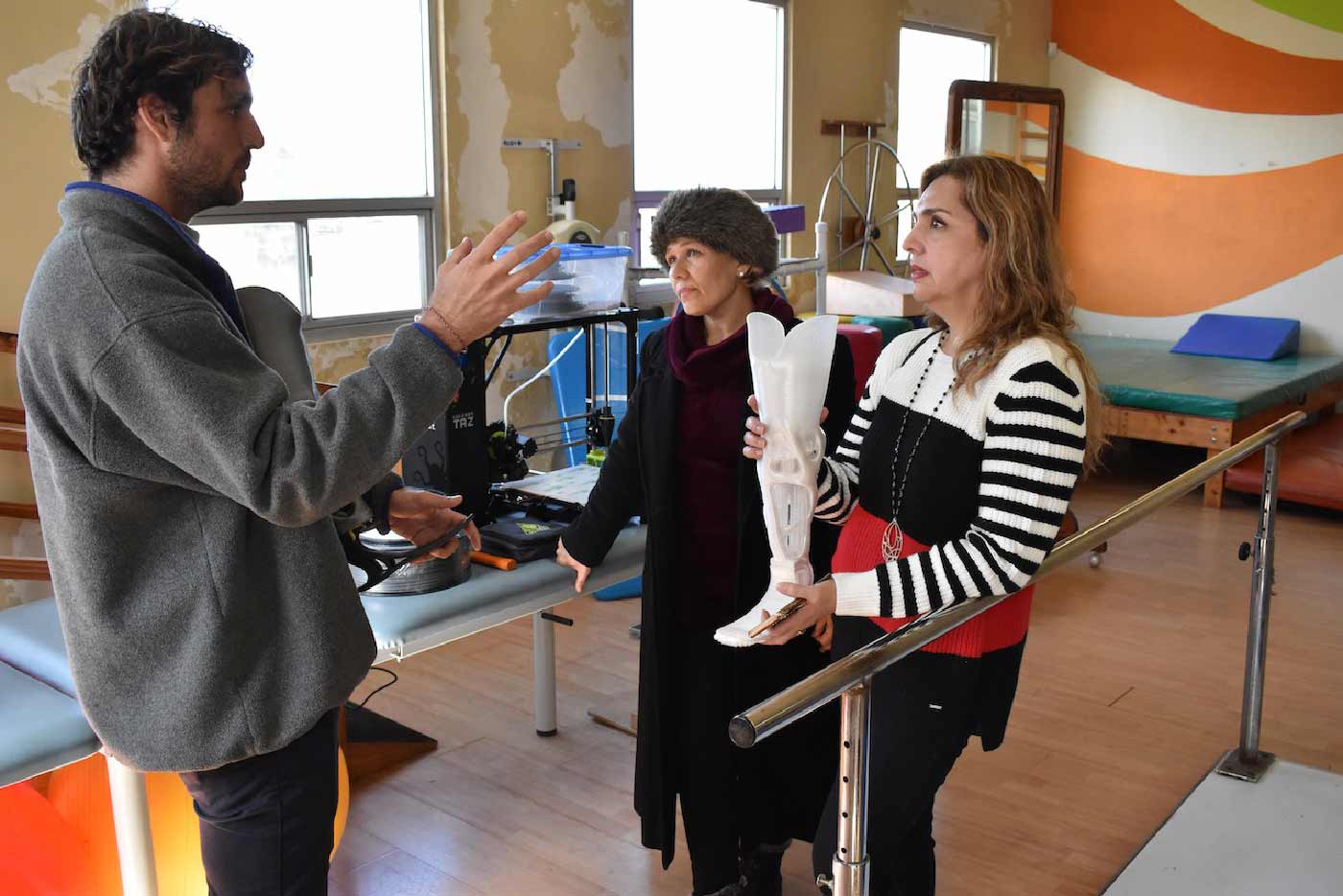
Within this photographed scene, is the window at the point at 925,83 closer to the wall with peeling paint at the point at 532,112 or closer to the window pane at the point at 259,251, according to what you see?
the wall with peeling paint at the point at 532,112

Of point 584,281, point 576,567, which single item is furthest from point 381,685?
point 576,567

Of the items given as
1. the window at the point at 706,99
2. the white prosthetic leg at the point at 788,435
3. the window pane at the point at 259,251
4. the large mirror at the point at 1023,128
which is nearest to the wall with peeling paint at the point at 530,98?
the window at the point at 706,99

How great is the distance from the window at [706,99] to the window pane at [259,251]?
182cm

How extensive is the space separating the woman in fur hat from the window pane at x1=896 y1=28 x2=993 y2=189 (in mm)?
5213

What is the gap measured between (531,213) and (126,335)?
3757 millimetres

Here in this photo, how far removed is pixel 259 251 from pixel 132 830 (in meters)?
2.63

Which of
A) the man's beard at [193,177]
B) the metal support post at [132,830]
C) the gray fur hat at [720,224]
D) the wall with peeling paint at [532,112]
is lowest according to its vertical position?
the metal support post at [132,830]

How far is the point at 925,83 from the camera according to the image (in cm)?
754

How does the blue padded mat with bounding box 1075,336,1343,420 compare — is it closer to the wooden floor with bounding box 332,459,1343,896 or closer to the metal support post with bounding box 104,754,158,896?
the wooden floor with bounding box 332,459,1343,896

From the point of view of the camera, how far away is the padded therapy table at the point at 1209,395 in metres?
5.67

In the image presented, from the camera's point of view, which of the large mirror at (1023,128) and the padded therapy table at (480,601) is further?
the large mirror at (1023,128)

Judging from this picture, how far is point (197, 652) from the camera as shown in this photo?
1.33 metres

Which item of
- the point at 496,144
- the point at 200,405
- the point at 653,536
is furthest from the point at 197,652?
the point at 496,144

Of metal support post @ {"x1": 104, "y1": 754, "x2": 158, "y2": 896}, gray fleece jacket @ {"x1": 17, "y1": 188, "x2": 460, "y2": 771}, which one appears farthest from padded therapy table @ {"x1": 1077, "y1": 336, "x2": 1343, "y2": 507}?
gray fleece jacket @ {"x1": 17, "y1": 188, "x2": 460, "y2": 771}
